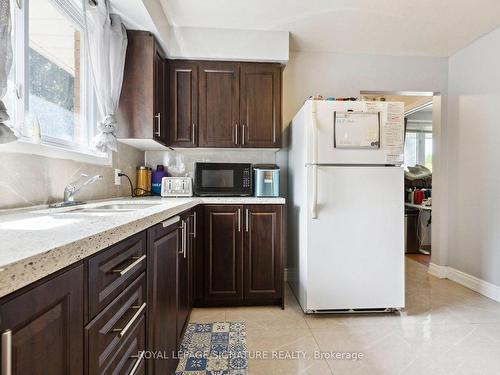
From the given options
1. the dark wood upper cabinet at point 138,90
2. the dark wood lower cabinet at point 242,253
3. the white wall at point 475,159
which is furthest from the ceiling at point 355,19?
the dark wood lower cabinet at point 242,253

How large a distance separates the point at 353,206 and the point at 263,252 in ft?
2.68

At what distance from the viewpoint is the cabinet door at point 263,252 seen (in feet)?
7.25

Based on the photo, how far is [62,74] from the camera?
164 cm

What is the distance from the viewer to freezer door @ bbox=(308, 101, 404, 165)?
2.02 m

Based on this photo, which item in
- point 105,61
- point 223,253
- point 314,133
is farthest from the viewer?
point 223,253

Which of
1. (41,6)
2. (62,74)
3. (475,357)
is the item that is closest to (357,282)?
(475,357)

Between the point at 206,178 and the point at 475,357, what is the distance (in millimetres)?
2298

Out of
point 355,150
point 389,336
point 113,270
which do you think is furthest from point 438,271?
point 113,270

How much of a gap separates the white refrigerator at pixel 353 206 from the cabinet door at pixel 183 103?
1051 mm

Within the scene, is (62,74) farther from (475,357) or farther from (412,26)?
(475,357)

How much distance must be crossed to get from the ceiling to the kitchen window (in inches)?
31.6

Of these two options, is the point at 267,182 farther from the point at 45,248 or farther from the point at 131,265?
the point at 45,248

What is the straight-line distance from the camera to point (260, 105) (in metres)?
2.50

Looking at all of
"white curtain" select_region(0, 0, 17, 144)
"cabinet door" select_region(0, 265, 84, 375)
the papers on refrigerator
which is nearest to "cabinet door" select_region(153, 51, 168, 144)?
"white curtain" select_region(0, 0, 17, 144)
